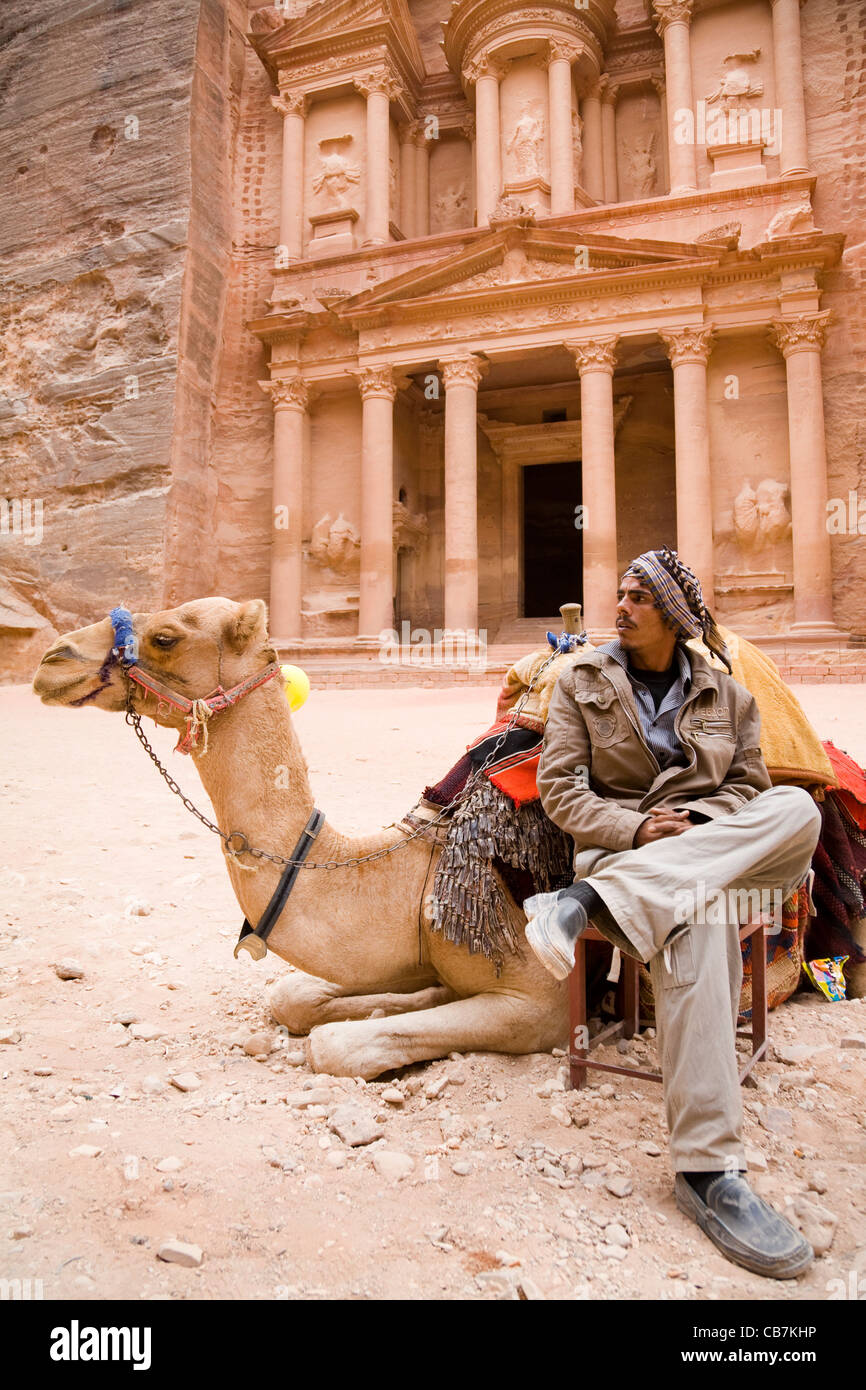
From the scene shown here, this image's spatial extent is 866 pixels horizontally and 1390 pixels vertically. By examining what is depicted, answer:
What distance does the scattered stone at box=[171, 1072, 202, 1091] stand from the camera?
118 inches

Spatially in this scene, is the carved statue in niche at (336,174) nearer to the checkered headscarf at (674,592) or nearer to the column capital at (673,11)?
the column capital at (673,11)

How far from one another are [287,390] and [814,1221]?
69.6ft

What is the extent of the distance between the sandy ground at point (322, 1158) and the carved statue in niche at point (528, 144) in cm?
2160

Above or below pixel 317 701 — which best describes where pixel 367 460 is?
above

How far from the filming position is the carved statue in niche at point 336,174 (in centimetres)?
2203

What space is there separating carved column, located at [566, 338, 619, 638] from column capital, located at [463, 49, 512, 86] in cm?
817

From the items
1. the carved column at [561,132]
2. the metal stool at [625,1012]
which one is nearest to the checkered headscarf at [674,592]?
the metal stool at [625,1012]

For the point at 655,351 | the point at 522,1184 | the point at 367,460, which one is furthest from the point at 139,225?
the point at 522,1184

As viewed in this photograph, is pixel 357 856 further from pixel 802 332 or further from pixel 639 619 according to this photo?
pixel 802 332

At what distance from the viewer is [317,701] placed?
50.1 ft

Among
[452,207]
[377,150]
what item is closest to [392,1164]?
[377,150]

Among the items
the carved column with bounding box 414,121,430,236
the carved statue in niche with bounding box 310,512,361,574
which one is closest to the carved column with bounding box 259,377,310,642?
the carved statue in niche with bounding box 310,512,361,574

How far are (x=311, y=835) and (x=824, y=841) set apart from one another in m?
2.25
